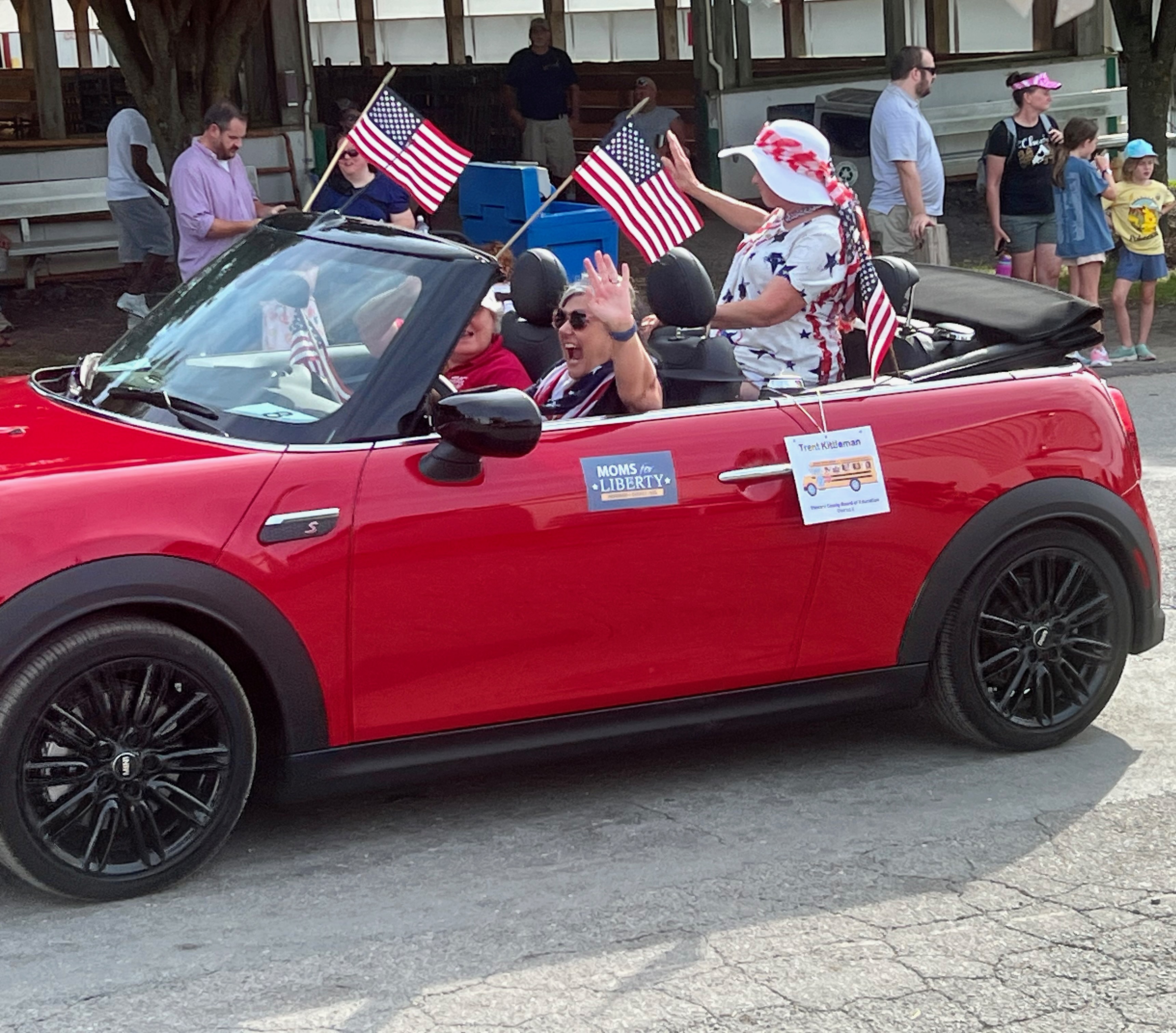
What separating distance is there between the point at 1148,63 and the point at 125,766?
46.0 ft

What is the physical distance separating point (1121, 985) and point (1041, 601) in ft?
4.99

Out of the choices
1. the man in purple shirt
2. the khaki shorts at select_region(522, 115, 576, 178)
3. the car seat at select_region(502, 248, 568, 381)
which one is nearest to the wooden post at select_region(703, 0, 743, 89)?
the khaki shorts at select_region(522, 115, 576, 178)

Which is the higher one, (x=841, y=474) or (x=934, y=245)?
(x=934, y=245)

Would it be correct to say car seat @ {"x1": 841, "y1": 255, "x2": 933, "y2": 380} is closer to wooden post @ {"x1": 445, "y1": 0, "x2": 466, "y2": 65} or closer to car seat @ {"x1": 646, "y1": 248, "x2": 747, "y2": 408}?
car seat @ {"x1": 646, "y1": 248, "x2": 747, "y2": 408}

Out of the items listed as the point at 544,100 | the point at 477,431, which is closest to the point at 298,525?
the point at 477,431

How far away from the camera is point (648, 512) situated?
182 inches

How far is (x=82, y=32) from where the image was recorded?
73.8ft

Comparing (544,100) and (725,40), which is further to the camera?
(725,40)

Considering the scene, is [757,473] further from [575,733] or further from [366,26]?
[366,26]

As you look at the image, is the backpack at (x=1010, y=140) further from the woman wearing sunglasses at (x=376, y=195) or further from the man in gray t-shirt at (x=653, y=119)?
the man in gray t-shirt at (x=653, y=119)

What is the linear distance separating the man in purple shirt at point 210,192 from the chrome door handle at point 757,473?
6704mm

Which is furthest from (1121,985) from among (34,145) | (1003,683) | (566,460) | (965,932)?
(34,145)

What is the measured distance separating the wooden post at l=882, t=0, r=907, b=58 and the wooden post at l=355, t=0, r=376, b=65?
7.61m

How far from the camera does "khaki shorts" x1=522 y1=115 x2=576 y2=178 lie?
20.4 meters
